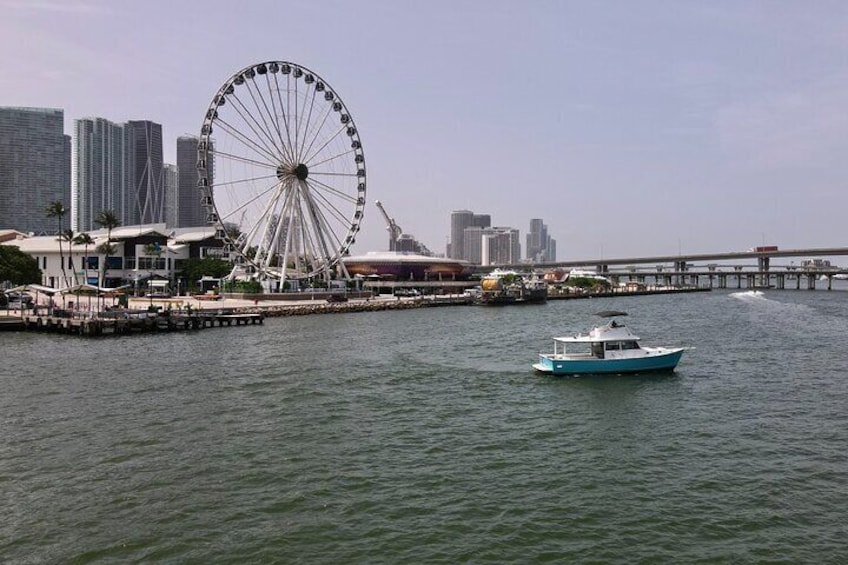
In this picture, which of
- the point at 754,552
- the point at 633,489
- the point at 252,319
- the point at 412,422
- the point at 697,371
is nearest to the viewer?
the point at 754,552

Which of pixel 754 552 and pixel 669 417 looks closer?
pixel 754 552

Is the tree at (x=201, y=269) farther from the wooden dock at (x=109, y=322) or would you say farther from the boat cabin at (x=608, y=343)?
the boat cabin at (x=608, y=343)

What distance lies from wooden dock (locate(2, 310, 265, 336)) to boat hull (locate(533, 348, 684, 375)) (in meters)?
44.8

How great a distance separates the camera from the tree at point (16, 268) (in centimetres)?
9488

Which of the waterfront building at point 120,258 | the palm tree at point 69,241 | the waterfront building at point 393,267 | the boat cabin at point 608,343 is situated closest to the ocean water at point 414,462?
the boat cabin at point 608,343

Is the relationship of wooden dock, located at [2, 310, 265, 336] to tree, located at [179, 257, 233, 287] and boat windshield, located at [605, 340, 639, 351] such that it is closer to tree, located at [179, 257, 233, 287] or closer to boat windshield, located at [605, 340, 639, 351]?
boat windshield, located at [605, 340, 639, 351]

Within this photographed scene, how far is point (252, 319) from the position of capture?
82.6m

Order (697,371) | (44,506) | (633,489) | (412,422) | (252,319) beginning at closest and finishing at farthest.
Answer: (44,506) < (633,489) < (412,422) < (697,371) < (252,319)

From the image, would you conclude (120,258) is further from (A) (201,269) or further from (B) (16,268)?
(B) (16,268)

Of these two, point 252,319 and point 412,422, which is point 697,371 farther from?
point 252,319

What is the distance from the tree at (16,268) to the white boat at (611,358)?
8250 cm

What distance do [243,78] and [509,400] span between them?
3048 inches

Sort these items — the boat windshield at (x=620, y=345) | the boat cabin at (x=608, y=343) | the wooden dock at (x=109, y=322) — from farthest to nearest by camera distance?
the wooden dock at (x=109, y=322)
the boat windshield at (x=620, y=345)
the boat cabin at (x=608, y=343)

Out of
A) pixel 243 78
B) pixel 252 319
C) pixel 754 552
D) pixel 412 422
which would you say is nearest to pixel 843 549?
pixel 754 552
